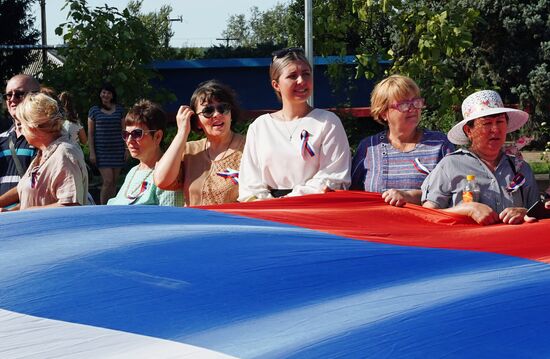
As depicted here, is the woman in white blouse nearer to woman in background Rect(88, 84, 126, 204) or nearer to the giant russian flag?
the giant russian flag

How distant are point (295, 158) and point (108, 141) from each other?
6165 mm

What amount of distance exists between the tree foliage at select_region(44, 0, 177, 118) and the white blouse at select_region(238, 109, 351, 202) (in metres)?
8.23

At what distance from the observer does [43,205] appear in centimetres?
507

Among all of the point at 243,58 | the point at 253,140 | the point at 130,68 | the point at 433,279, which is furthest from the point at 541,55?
the point at 433,279

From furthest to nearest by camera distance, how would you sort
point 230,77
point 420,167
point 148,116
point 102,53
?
point 230,77 → point 102,53 → point 148,116 → point 420,167

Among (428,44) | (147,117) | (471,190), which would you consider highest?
(428,44)

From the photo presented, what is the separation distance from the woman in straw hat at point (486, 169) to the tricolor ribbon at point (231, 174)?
1144 mm

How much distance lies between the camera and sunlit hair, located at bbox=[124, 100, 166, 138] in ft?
18.2

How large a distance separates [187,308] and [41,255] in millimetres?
768

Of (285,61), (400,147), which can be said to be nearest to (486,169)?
(400,147)

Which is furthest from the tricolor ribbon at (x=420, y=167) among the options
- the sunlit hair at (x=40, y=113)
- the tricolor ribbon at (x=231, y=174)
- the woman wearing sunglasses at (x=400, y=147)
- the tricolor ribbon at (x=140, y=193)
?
the sunlit hair at (x=40, y=113)

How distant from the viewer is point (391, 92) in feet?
16.5

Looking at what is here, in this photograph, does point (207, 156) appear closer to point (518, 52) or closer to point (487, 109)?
point (487, 109)

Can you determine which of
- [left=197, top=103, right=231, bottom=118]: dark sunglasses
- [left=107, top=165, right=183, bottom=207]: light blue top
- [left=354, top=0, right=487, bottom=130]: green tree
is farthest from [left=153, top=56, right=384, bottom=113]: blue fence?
[left=197, top=103, right=231, bottom=118]: dark sunglasses
